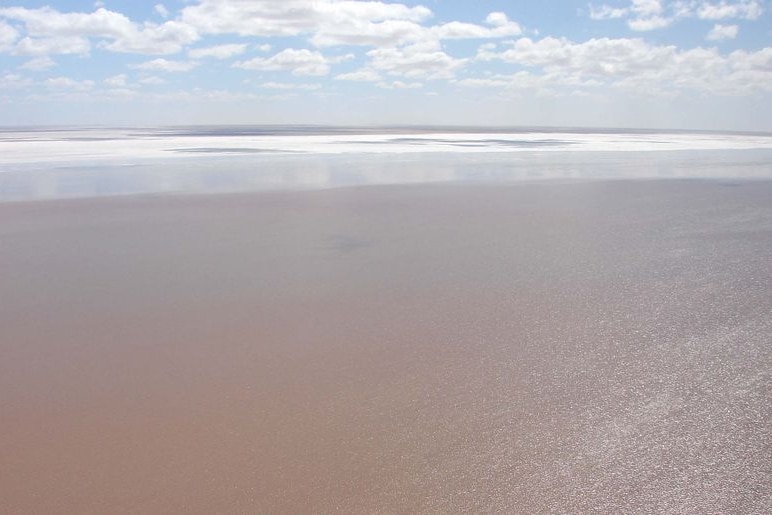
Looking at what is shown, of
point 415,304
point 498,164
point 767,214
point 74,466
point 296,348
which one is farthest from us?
point 498,164

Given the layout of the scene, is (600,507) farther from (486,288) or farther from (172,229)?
(172,229)

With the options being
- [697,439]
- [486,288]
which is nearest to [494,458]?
[697,439]

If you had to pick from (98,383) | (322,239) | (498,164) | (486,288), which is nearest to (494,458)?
(98,383)

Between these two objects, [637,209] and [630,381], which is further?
[637,209]

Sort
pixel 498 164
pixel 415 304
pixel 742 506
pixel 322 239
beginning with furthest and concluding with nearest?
pixel 498 164
pixel 322 239
pixel 415 304
pixel 742 506

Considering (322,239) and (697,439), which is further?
(322,239)

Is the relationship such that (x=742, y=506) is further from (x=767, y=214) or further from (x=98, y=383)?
(x=767, y=214)
